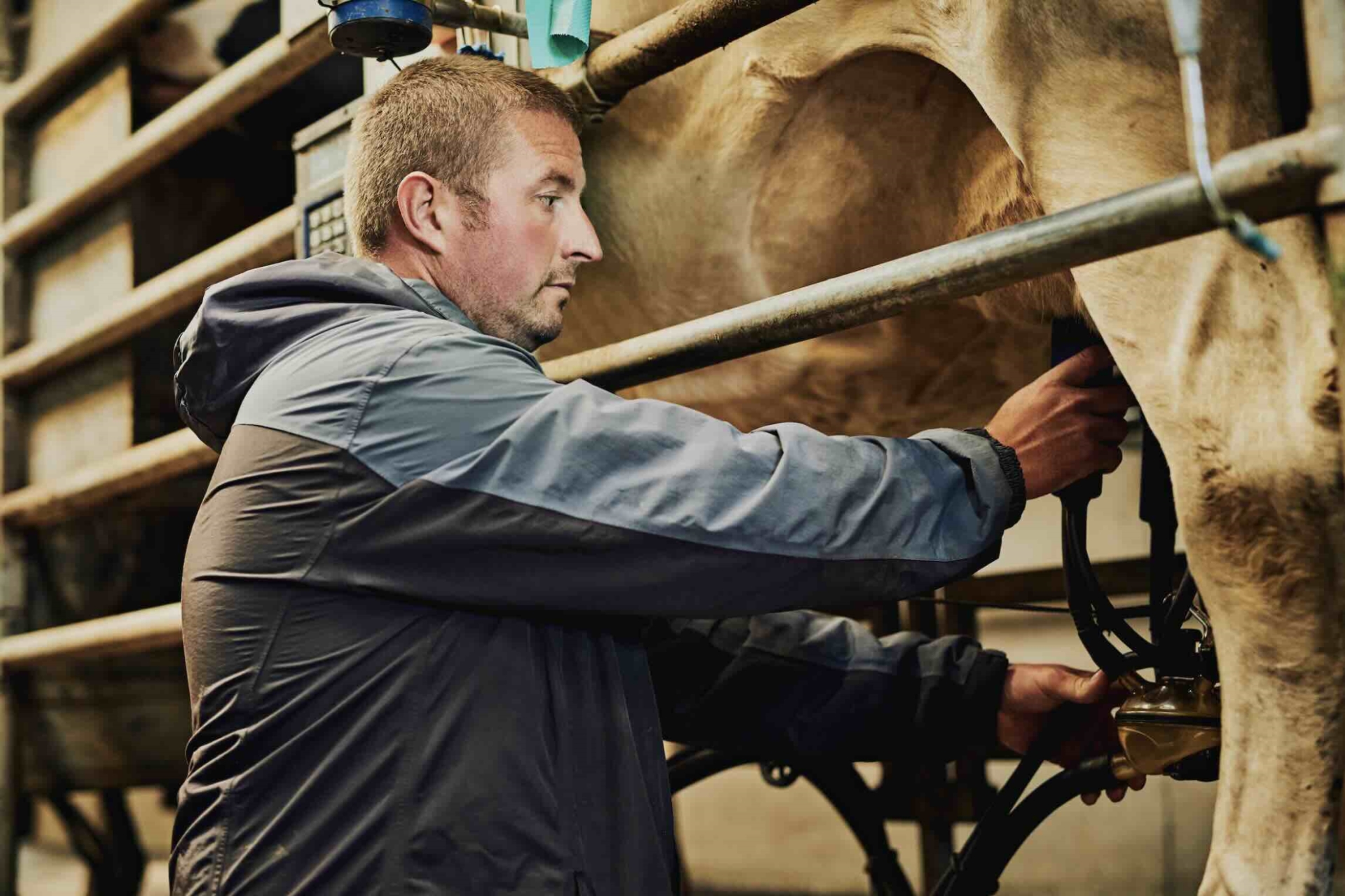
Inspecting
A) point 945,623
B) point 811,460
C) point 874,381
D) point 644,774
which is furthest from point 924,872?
point 811,460

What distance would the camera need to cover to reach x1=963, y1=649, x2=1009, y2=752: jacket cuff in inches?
53.2

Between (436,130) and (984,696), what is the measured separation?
2.49 feet

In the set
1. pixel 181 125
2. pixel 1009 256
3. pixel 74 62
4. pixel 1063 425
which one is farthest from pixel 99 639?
pixel 1009 256

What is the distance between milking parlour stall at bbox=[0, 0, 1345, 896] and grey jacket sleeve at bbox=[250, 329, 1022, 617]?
1.1 inches

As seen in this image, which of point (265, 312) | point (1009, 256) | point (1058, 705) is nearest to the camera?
point (1009, 256)

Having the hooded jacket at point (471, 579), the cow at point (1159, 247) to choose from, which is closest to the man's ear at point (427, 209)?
the hooded jacket at point (471, 579)

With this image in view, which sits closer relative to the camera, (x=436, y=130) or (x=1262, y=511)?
(x=1262, y=511)

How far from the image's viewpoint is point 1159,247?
100 cm

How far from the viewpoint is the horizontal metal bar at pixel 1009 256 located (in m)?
0.72

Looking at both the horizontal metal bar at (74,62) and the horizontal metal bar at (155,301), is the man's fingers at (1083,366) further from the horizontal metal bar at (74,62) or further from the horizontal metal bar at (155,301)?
the horizontal metal bar at (74,62)

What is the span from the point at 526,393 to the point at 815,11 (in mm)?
565

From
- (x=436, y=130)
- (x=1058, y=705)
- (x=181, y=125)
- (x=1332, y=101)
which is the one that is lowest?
(x=1058, y=705)

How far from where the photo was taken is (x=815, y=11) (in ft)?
4.28

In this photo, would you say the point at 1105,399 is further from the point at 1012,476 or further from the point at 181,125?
the point at 181,125
